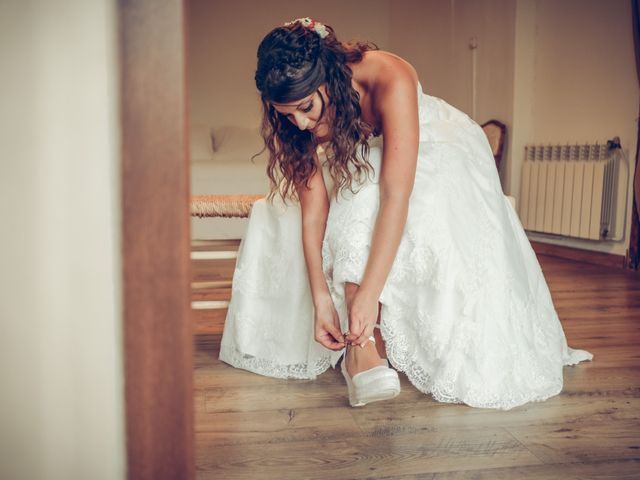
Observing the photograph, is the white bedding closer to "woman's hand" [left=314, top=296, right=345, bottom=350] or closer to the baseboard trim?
the baseboard trim

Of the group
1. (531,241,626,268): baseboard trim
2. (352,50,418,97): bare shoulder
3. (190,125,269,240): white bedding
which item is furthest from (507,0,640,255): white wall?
(352,50,418,97): bare shoulder

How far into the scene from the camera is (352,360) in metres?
1.51

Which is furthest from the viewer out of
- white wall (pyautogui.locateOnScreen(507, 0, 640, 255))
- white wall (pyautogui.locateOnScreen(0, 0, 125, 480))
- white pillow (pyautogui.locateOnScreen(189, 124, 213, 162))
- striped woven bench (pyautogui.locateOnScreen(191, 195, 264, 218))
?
white pillow (pyautogui.locateOnScreen(189, 124, 213, 162))

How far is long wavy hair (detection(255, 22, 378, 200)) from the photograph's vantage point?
1.50 metres

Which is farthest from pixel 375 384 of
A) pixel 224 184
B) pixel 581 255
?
pixel 224 184

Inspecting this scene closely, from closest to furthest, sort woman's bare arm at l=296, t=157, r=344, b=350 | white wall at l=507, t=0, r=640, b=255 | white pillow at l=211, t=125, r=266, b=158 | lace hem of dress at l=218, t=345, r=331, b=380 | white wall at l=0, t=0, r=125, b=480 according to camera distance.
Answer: white wall at l=0, t=0, r=125, b=480 < woman's bare arm at l=296, t=157, r=344, b=350 < lace hem of dress at l=218, t=345, r=331, b=380 < white wall at l=507, t=0, r=640, b=255 < white pillow at l=211, t=125, r=266, b=158

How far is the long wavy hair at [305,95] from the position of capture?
1.50m

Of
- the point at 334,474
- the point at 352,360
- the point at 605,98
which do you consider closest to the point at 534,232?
the point at 605,98

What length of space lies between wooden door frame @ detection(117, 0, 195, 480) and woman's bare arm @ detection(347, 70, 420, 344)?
1012 mm

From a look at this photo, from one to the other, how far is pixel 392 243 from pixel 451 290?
20cm

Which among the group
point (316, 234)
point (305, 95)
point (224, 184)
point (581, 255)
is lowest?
point (581, 255)

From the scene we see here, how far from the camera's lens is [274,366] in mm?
1822

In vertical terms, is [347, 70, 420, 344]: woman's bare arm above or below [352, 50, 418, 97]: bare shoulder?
below

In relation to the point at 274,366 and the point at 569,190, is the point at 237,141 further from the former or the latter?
the point at 274,366
